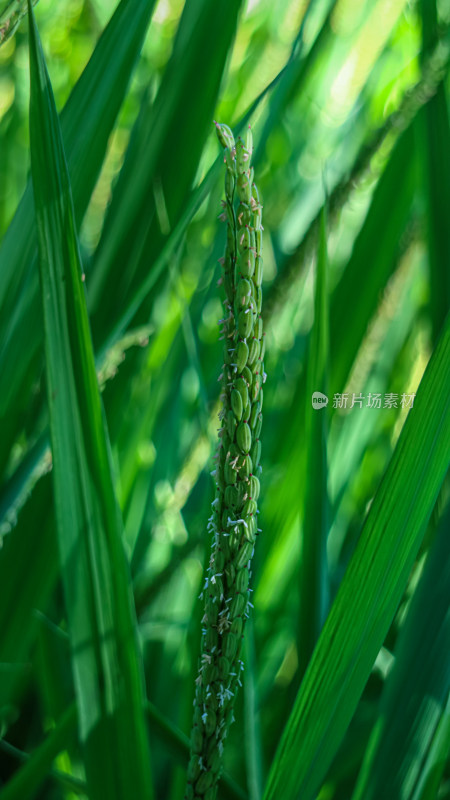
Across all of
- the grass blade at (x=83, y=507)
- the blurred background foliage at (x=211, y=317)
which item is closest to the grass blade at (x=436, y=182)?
the blurred background foliage at (x=211, y=317)

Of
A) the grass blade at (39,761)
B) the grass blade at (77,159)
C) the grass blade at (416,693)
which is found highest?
the grass blade at (77,159)

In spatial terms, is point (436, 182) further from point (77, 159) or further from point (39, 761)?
point (39, 761)

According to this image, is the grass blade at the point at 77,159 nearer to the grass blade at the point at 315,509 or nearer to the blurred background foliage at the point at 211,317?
the blurred background foliage at the point at 211,317

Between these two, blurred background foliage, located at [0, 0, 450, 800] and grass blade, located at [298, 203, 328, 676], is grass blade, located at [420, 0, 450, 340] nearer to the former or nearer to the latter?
blurred background foliage, located at [0, 0, 450, 800]

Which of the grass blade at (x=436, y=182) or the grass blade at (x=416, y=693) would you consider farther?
the grass blade at (x=436, y=182)

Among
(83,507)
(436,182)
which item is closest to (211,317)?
(436,182)

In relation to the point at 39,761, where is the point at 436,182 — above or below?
above

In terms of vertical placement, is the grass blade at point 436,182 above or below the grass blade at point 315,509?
above
